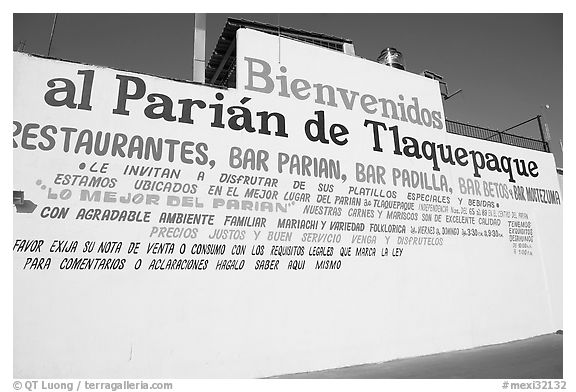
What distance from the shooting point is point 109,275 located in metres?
4.54

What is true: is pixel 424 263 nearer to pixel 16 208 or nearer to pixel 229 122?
pixel 229 122

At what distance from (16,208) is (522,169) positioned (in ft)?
35.6

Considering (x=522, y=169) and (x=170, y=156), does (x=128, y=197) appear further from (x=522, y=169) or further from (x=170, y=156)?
(x=522, y=169)

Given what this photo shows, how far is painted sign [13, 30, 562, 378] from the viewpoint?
4.44 m

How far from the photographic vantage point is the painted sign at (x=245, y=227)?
14.6 feet

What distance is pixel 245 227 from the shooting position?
536cm

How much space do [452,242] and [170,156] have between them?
592 centimetres

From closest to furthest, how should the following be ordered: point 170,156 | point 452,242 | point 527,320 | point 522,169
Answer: point 170,156
point 452,242
point 527,320
point 522,169

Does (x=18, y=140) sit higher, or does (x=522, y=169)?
(x=522, y=169)

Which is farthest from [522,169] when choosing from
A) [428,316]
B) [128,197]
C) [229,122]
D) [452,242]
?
[128,197]
